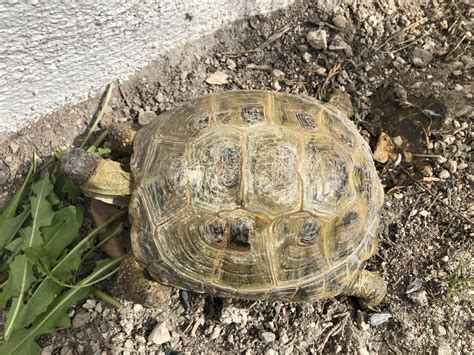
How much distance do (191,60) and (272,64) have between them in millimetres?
555

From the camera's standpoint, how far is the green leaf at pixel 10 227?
2.63 meters

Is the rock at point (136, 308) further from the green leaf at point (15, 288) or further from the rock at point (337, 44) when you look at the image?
the rock at point (337, 44)

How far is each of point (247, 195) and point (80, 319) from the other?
51.0 inches

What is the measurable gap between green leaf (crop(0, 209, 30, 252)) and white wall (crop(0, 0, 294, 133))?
546 millimetres

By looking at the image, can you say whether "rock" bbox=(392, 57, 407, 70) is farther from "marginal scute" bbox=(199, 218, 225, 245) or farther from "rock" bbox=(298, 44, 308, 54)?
"marginal scute" bbox=(199, 218, 225, 245)

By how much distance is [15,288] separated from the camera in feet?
8.19

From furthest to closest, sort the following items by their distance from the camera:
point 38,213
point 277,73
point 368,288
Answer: point 277,73, point 368,288, point 38,213

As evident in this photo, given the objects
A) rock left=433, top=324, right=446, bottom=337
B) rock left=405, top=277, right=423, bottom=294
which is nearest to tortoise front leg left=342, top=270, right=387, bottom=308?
rock left=405, top=277, right=423, bottom=294

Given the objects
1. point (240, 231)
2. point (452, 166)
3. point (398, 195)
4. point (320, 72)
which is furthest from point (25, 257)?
point (452, 166)

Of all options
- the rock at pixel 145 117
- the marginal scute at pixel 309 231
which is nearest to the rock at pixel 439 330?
the marginal scute at pixel 309 231

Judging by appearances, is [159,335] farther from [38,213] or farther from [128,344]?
[38,213]

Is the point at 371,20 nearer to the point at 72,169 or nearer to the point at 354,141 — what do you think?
the point at 354,141

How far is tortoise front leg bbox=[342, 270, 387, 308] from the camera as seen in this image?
2.71m

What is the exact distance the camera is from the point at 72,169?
250 centimetres
